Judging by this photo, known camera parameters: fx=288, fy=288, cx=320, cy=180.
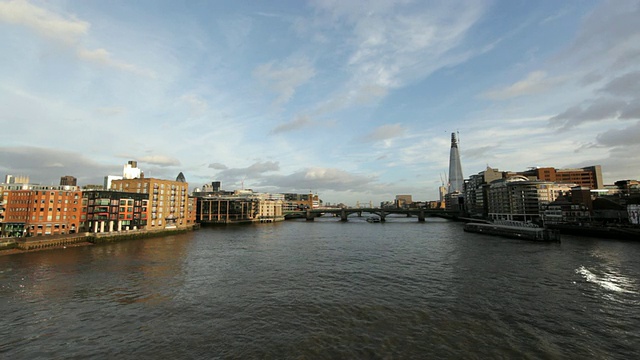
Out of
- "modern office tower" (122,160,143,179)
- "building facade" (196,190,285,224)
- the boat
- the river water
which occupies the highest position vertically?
"modern office tower" (122,160,143,179)

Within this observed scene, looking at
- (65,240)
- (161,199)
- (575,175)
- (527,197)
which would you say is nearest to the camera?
(65,240)

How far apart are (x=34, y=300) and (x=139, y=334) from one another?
16844 millimetres

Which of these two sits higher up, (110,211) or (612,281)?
(110,211)

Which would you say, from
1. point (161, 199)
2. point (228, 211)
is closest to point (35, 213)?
point (161, 199)

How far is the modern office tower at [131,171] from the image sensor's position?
123525 millimetres

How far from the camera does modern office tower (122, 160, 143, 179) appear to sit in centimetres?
12353

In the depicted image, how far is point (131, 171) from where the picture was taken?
125438 millimetres

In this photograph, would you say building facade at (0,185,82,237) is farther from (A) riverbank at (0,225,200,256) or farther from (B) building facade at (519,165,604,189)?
(B) building facade at (519,165,604,189)

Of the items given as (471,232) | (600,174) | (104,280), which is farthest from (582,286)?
(600,174)

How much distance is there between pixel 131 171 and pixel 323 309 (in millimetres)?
130187

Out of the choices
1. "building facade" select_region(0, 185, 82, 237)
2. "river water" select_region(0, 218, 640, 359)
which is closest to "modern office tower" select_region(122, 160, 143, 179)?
"building facade" select_region(0, 185, 82, 237)

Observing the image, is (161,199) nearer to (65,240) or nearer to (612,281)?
(65,240)

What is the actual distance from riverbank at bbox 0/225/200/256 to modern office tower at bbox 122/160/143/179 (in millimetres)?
41331

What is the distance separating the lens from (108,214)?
284 feet
